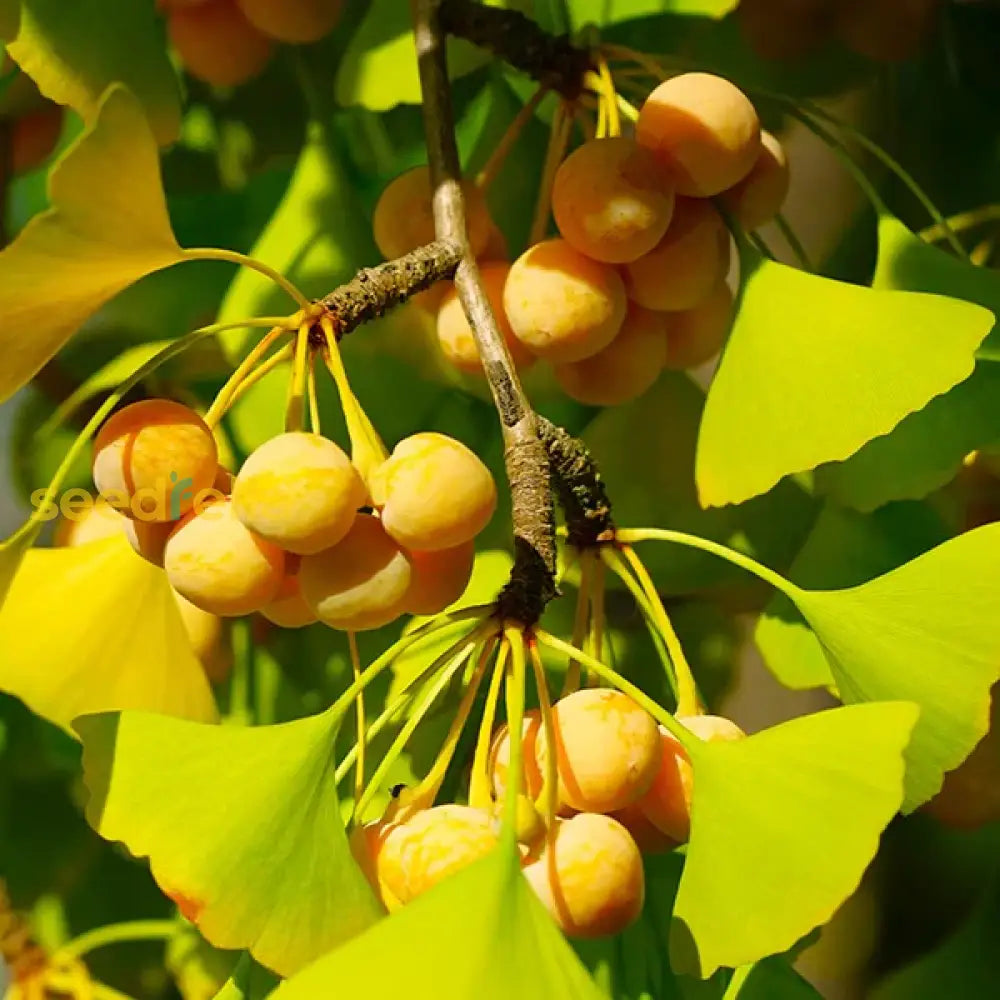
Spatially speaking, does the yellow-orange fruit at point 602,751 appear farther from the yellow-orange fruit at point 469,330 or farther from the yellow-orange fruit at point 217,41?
the yellow-orange fruit at point 217,41

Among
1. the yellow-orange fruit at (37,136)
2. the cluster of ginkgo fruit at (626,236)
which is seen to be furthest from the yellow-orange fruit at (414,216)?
the yellow-orange fruit at (37,136)

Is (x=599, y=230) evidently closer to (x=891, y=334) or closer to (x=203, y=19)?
(x=891, y=334)

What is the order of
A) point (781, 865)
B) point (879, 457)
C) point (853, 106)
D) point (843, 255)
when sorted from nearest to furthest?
1. point (781, 865)
2. point (879, 457)
3. point (843, 255)
4. point (853, 106)

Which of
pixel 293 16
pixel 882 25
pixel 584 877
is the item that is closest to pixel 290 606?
pixel 584 877

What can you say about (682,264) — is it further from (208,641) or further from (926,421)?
(208,641)

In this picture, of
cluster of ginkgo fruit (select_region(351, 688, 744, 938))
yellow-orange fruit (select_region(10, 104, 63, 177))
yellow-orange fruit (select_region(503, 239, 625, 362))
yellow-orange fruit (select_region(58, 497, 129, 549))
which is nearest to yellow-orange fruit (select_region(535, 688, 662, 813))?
cluster of ginkgo fruit (select_region(351, 688, 744, 938))

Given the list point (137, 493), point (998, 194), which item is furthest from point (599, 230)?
point (998, 194)
